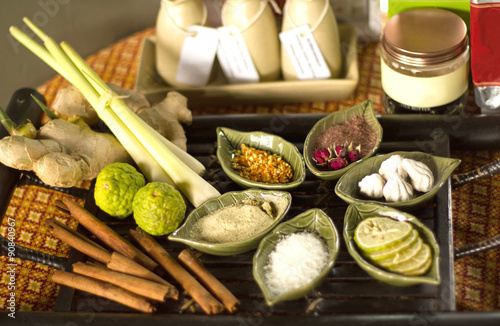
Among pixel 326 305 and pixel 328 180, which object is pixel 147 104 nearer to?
pixel 328 180

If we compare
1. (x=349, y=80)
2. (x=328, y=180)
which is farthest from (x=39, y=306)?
(x=349, y=80)

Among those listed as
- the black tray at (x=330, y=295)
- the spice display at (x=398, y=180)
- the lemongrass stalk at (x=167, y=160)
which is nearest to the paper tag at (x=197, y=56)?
the lemongrass stalk at (x=167, y=160)

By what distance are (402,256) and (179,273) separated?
42 cm

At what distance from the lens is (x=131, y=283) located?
99cm

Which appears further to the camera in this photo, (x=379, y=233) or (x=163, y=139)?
(x=163, y=139)

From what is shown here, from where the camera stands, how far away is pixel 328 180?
3.80 feet

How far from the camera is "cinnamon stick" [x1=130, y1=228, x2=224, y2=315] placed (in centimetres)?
96

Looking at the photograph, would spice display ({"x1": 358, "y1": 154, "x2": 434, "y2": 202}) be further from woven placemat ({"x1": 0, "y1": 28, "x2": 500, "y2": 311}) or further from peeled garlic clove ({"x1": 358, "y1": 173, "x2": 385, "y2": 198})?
woven placemat ({"x1": 0, "y1": 28, "x2": 500, "y2": 311})

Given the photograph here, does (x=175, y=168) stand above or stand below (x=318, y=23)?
below

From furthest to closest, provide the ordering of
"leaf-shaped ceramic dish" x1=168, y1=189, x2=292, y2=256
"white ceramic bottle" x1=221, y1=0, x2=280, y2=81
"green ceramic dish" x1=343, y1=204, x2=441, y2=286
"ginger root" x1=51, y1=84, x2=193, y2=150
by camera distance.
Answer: "white ceramic bottle" x1=221, y1=0, x2=280, y2=81, "ginger root" x1=51, y1=84, x2=193, y2=150, "leaf-shaped ceramic dish" x1=168, y1=189, x2=292, y2=256, "green ceramic dish" x1=343, y1=204, x2=441, y2=286

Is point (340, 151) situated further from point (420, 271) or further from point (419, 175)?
point (420, 271)

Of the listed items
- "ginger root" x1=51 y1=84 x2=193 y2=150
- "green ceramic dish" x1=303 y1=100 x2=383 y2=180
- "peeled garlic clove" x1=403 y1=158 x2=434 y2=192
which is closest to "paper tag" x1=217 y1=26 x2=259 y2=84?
"ginger root" x1=51 y1=84 x2=193 y2=150

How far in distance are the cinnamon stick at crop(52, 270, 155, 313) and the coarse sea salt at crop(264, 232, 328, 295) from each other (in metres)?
0.24

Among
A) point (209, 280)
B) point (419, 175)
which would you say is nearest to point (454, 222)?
point (419, 175)
